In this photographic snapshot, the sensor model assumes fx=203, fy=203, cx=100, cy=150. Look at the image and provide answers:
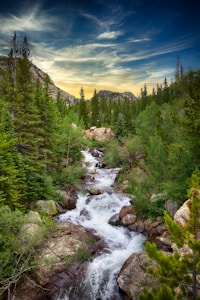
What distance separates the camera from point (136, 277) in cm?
1119

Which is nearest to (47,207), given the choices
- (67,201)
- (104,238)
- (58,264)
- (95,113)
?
(67,201)

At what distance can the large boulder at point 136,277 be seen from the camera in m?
10.7

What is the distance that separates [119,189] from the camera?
2836 centimetres

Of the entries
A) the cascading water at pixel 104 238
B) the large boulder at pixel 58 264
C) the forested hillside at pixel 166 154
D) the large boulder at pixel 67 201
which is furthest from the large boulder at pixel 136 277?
the large boulder at pixel 67 201

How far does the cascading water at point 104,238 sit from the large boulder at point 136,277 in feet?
3.49

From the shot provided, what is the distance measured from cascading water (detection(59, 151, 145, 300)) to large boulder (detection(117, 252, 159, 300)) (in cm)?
107

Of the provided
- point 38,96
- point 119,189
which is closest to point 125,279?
point 119,189

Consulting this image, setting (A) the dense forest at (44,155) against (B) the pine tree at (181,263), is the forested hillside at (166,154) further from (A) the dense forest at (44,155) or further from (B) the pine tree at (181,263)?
(B) the pine tree at (181,263)

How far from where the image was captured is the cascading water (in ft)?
40.3

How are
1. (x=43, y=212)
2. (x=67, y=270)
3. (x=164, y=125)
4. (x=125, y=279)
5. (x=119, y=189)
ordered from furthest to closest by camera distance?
1. (x=164, y=125)
2. (x=119, y=189)
3. (x=43, y=212)
4. (x=67, y=270)
5. (x=125, y=279)

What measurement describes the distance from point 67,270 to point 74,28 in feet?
84.4

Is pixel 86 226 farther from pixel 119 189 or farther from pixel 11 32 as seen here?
pixel 11 32

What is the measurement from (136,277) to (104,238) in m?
6.27

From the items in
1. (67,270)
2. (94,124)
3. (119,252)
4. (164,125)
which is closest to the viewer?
(67,270)
